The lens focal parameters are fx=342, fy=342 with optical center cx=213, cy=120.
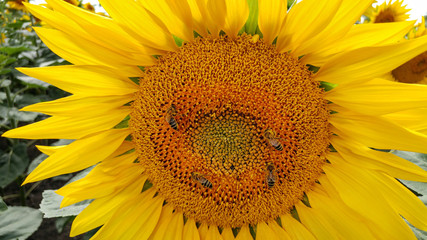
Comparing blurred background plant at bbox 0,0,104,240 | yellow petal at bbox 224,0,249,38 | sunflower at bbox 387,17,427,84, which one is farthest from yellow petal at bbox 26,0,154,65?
sunflower at bbox 387,17,427,84

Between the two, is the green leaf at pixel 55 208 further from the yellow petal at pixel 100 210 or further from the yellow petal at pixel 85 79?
the yellow petal at pixel 85 79

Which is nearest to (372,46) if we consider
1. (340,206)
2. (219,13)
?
(219,13)

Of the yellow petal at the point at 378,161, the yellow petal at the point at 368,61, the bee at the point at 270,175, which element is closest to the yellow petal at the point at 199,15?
the yellow petal at the point at 368,61

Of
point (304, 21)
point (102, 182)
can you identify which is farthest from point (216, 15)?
point (102, 182)

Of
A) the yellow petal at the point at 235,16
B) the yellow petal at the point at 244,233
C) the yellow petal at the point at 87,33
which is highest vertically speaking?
the yellow petal at the point at 235,16

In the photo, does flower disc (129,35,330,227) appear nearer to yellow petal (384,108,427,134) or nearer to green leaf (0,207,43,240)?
yellow petal (384,108,427,134)

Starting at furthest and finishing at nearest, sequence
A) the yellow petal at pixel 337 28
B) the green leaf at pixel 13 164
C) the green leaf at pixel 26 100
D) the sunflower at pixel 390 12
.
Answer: the sunflower at pixel 390 12 < the green leaf at pixel 26 100 < the green leaf at pixel 13 164 < the yellow petal at pixel 337 28
